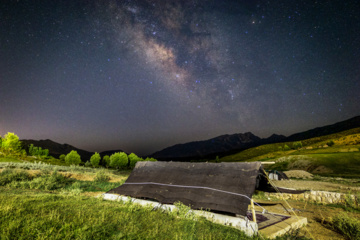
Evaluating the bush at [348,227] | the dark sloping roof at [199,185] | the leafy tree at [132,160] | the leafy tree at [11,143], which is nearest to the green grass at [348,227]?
the bush at [348,227]

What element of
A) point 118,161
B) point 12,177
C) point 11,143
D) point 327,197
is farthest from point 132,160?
point 327,197

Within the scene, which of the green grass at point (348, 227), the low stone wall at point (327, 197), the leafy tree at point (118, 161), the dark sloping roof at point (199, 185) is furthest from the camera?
the leafy tree at point (118, 161)

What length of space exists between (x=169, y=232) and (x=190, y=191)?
3839 mm

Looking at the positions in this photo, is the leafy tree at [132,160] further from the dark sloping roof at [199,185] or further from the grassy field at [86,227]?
the grassy field at [86,227]

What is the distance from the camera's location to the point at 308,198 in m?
14.4

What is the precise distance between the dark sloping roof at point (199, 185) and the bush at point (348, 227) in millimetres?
4173

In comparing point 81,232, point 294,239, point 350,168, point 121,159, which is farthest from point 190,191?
point 121,159

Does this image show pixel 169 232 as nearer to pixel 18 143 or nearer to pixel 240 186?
pixel 240 186

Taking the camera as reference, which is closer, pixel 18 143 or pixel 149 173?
pixel 149 173

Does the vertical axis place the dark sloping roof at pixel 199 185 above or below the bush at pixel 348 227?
above

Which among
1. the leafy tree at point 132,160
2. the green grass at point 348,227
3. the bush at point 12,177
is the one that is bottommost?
the leafy tree at point 132,160

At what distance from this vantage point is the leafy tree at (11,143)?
5534cm

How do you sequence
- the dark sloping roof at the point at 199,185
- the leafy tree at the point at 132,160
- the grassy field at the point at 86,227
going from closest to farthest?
the grassy field at the point at 86,227
the dark sloping roof at the point at 199,185
the leafy tree at the point at 132,160

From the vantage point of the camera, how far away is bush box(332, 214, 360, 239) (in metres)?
7.04
